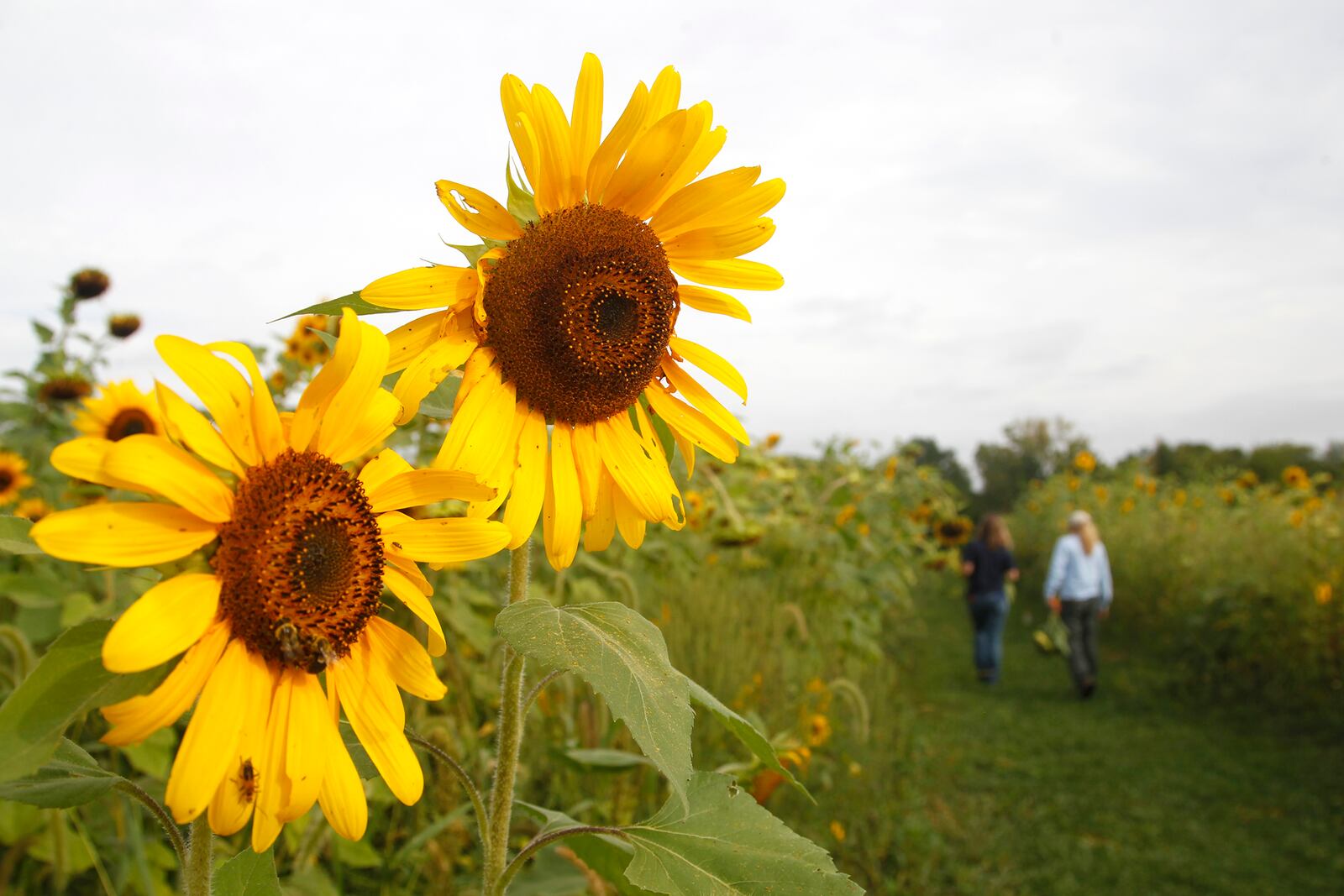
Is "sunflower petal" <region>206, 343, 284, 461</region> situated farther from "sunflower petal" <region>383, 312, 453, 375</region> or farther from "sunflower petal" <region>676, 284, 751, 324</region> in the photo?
"sunflower petal" <region>676, 284, 751, 324</region>

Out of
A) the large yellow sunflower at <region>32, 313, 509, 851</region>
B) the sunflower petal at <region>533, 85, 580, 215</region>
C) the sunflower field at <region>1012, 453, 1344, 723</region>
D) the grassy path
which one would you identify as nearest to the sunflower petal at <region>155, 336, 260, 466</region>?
the large yellow sunflower at <region>32, 313, 509, 851</region>

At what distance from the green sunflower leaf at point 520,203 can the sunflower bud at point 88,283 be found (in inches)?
188

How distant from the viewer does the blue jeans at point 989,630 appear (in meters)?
9.51

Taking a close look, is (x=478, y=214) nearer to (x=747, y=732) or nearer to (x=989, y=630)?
(x=747, y=732)

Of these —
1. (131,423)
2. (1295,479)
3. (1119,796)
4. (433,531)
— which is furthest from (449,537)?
(1295,479)

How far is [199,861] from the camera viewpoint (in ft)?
2.92

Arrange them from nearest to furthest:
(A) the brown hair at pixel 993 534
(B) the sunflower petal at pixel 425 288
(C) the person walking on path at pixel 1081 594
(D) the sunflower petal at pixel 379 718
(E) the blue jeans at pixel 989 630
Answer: (D) the sunflower petal at pixel 379 718 → (B) the sunflower petal at pixel 425 288 → (C) the person walking on path at pixel 1081 594 → (E) the blue jeans at pixel 989 630 → (A) the brown hair at pixel 993 534

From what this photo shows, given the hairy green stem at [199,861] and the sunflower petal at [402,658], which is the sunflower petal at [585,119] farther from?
the hairy green stem at [199,861]

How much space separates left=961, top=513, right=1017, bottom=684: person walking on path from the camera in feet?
31.4

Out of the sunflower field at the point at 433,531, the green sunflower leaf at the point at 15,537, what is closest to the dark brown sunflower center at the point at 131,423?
the sunflower field at the point at 433,531

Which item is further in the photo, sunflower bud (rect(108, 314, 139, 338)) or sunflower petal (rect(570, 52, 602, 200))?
sunflower bud (rect(108, 314, 139, 338))

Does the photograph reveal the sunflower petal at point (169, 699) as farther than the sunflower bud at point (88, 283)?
No

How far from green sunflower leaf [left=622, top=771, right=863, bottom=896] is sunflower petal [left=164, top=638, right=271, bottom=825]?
45 centimetres

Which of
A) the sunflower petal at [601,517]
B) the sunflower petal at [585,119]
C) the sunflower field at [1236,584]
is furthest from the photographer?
the sunflower field at [1236,584]
